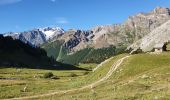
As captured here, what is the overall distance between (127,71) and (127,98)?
48.0 m

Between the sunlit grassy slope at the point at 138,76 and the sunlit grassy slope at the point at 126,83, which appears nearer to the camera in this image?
the sunlit grassy slope at the point at 126,83

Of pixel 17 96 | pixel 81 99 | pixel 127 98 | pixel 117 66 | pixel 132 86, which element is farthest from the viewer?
pixel 117 66

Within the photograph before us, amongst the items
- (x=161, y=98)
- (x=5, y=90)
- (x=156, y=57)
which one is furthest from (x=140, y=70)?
(x=161, y=98)

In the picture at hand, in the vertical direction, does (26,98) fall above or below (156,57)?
below

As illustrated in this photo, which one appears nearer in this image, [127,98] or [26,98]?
[127,98]

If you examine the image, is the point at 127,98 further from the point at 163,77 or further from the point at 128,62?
the point at 128,62

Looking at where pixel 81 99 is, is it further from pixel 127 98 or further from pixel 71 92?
pixel 71 92

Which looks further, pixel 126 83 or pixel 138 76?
Answer: pixel 138 76

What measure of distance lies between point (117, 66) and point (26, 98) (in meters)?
39.1

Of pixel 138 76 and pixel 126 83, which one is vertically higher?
pixel 138 76

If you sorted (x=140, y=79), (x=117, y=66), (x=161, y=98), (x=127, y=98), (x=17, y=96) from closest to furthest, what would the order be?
1. (x=161, y=98)
2. (x=127, y=98)
3. (x=17, y=96)
4. (x=140, y=79)
5. (x=117, y=66)

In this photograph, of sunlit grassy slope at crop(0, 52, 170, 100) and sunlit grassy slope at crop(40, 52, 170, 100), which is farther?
sunlit grassy slope at crop(40, 52, 170, 100)

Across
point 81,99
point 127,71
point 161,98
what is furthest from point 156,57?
point 161,98

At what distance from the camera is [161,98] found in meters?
45.2
